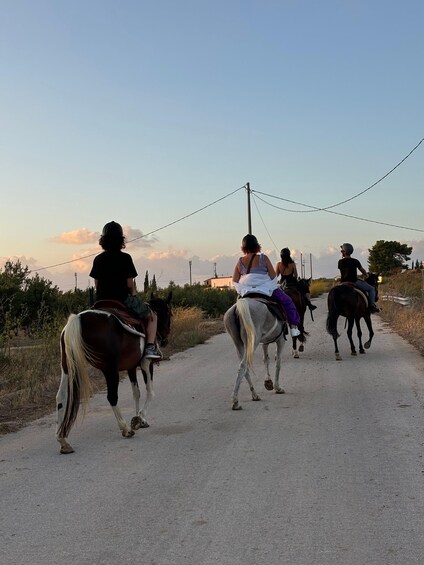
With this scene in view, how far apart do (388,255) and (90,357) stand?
101 m

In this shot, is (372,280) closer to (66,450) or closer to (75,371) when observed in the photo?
(75,371)

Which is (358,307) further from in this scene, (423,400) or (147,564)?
(147,564)

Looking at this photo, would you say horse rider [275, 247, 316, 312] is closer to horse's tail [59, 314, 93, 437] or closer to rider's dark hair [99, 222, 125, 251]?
rider's dark hair [99, 222, 125, 251]

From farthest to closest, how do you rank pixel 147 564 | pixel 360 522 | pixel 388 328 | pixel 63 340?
pixel 388 328, pixel 63 340, pixel 360 522, pixel 147 564

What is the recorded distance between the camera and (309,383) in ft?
33.0

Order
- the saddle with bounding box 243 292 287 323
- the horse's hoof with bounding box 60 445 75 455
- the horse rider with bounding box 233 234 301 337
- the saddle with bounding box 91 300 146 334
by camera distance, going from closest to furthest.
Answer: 1. the horse's hoof with bounding box 60 445 75 455
2. the saddle with bounding box 91 300 146 334
3. the saddle with bounding box 243 292 287 323
4. the horse rider with bounding box 233 234 301 337

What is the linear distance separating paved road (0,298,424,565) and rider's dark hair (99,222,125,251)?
7.54 ft

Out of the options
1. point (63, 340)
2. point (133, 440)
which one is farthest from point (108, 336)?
point (133, 440)

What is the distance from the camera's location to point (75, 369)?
633cm

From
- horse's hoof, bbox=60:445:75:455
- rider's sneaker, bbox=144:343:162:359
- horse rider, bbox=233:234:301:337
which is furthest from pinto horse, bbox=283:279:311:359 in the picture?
horse's hoof, bbox=60:445:75:455

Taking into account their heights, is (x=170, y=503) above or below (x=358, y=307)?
below

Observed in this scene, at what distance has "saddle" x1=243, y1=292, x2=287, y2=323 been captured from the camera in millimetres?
8938

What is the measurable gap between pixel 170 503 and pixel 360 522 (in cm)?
147

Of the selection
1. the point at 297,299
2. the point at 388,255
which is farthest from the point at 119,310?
the point at 388,255
